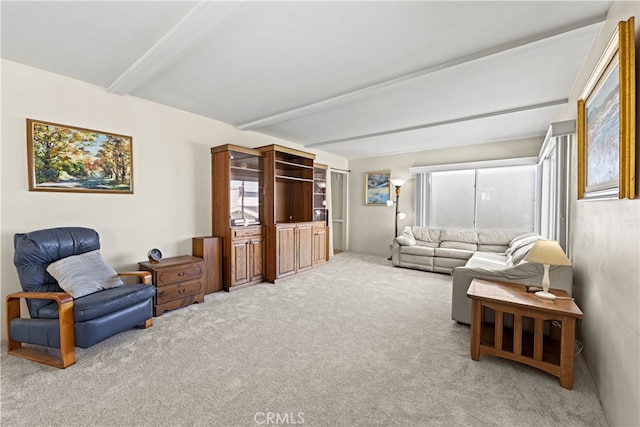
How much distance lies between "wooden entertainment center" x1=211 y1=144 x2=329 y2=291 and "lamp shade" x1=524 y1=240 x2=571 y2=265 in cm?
332

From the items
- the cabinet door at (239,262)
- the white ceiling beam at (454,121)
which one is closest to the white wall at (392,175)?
the white ceiling beam at (454,121)

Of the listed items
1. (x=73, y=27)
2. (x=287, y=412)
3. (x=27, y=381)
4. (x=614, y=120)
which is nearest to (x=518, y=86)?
(x=614, y=120)

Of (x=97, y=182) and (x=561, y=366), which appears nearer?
(x=561, y=366)

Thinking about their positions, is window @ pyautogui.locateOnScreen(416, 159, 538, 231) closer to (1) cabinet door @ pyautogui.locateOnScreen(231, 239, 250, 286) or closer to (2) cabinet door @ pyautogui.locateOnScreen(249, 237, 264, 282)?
(2) cabinet door @ pyautogui.locateOnScreen(249, 237, 264, 282)

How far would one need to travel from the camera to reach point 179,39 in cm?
206

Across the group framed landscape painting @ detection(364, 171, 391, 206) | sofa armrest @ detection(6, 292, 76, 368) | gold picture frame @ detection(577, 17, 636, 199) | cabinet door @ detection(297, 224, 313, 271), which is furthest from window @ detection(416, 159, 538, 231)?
sofa armrest @ detection(6, 292, 76, 368)

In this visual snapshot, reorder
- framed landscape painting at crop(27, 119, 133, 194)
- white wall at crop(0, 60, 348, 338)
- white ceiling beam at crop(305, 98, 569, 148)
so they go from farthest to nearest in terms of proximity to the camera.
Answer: white ceiling beam at crop(305, 98, 569, 148) < framed landscape painting at crop(27, 119, 133, 194) < white wall at crop(0, 60, 348, 338)

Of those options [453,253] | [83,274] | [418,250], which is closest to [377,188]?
[418,250]

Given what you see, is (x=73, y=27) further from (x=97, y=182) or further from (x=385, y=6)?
(x=385, y=6)

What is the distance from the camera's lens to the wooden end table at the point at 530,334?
187 centimetres

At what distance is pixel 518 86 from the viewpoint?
293cm

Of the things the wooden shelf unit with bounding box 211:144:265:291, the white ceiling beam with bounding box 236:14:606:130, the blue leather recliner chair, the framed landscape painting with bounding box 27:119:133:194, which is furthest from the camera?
the wooden shelf unit with bounding box 211:144:265:291

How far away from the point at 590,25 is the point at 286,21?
84.6 inches

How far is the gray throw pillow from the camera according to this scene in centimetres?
235
